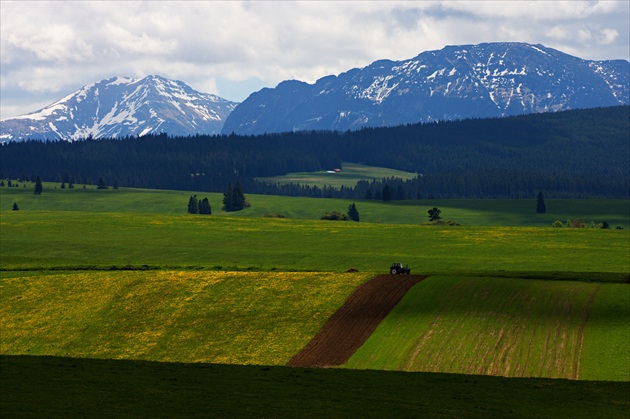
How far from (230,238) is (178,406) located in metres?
109

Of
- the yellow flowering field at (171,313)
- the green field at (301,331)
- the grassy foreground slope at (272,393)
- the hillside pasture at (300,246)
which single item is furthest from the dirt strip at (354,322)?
the hillside pasture at (300,246)

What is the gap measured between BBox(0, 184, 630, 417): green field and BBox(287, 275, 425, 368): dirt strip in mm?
1102

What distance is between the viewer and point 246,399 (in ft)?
159

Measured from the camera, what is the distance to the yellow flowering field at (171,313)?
72.3 m

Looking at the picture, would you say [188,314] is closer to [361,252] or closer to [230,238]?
[361,252]

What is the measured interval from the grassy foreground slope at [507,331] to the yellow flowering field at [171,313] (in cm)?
680

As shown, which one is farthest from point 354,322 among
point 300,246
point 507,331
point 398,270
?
point 300,246

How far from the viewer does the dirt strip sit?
69750 millimetres

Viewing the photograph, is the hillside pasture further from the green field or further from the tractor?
the tractor

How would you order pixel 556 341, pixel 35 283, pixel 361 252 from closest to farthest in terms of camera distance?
pixel 556 341 → pixel 35 283 → pixel 361 252

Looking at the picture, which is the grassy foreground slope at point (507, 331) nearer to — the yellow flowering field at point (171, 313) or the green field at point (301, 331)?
the green field at point (301, 331)

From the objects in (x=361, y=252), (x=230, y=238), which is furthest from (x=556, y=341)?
(x=230, y=238)

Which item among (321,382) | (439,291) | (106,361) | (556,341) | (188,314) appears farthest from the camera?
(439,291)

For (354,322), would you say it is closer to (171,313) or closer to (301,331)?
(301,331)
